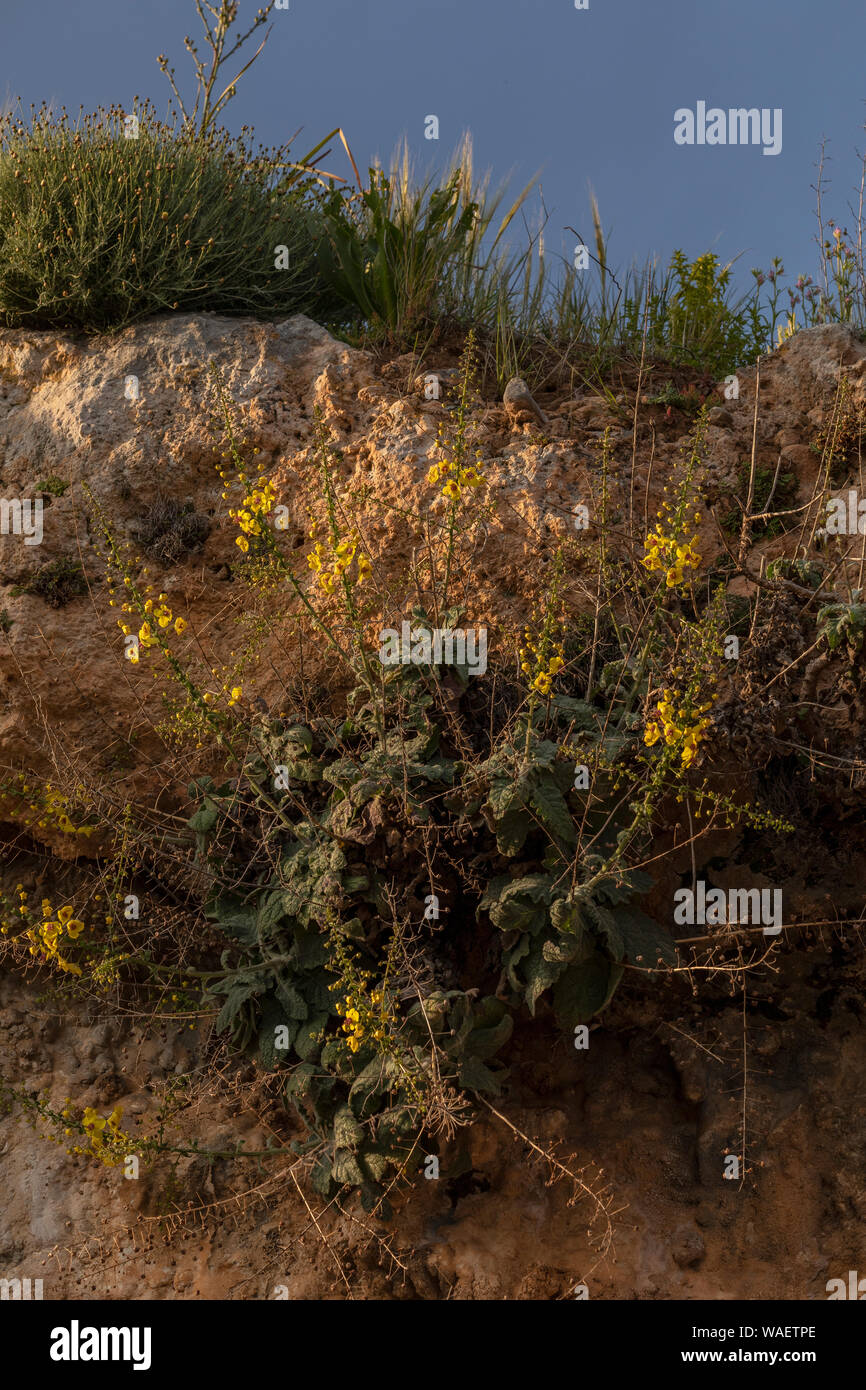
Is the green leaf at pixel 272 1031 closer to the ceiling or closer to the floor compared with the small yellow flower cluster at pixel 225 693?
closer to the floor

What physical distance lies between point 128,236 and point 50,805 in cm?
325

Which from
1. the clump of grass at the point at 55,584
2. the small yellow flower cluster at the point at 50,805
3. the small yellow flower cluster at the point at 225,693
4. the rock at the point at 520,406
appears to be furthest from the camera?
the rock at the point at 520,406

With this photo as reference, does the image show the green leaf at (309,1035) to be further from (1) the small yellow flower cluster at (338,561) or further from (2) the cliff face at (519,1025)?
(1) the small yellow flower cluster at (338,561)

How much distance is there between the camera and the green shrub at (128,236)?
6.02 m

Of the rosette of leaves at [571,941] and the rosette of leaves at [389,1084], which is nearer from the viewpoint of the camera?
the rosette of leaves at [389,1084]

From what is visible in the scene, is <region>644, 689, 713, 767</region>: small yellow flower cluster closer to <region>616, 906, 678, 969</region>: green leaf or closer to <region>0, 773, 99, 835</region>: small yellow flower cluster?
<region>616, 906, 678, 969</region>: green leaf

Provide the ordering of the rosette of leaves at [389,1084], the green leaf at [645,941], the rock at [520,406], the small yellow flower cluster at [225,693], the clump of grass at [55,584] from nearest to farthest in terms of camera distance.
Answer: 1. the rosette of leaves at [389,1084]
2. the green leaf at [645,941]
3. the small yellow flower cluster at [225,693]
4. the clump of grass at [55,584]
5. the rock at [520,406]

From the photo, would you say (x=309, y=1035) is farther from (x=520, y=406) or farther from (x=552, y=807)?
(x=520, y=406)

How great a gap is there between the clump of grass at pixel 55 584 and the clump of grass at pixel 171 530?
1.16 ft

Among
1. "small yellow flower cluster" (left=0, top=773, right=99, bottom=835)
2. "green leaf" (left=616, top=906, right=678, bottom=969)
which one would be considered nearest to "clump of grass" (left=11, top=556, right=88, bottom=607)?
"small yellow flower cluster" (left=0, top=773, right=99, bottom=835)

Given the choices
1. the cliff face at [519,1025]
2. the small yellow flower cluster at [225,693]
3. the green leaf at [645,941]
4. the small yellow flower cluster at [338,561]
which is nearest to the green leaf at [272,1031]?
the cliff face at [519,1025]

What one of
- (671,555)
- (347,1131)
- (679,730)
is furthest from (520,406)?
(347,1131)

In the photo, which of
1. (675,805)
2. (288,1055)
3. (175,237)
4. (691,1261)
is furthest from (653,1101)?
(175,237)

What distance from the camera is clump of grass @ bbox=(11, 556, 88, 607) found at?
216 inches
